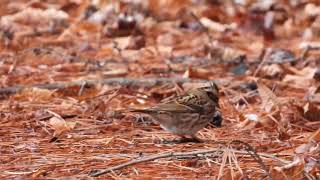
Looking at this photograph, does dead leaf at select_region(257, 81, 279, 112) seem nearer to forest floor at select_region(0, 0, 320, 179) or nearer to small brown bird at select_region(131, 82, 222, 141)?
forest floor at select_region(0, 0, 320, 179)

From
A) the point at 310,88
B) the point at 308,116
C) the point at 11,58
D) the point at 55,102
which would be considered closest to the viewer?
the point at 308,116

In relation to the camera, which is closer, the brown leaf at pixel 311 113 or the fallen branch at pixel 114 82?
the brown leaf at pixel 311 113

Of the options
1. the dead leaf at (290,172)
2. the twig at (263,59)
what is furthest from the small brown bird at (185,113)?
the twig at (263,59)

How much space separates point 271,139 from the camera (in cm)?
375

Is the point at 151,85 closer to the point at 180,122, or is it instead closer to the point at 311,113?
the point at 311,113

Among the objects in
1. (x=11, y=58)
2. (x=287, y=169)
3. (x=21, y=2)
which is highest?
(x=21, y=2)

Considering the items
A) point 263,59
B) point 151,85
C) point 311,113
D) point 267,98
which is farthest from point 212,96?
point 263,59

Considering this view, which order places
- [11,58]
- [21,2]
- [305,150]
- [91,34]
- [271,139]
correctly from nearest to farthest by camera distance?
1. [305,150]
2. [271,139]
3. [11,58]
4. [91,34]
5. [21,2]

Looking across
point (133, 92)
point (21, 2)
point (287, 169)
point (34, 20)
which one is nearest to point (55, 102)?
point (133, 92)

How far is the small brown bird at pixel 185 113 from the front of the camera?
3.68 meters

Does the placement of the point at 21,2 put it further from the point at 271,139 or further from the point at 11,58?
the point at 271,139

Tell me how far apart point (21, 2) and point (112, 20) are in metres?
1.05

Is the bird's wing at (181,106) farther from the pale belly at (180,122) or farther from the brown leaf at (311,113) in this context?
the brown leaf at (311,113)

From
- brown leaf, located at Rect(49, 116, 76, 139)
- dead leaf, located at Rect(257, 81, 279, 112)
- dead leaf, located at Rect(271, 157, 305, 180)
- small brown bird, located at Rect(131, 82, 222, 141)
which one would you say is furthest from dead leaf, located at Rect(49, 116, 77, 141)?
dead leaf, located at Rect(271, 157, 305, 180)
